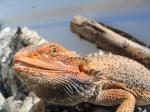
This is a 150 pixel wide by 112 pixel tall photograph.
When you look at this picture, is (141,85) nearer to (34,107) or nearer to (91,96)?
(91,96)

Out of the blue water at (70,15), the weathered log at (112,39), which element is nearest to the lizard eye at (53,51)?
the weathered log at (112,39)

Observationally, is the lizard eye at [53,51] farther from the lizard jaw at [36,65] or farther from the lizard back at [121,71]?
the lizard back at [121,71]

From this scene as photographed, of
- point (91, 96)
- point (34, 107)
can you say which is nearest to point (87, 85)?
point (91, 96)

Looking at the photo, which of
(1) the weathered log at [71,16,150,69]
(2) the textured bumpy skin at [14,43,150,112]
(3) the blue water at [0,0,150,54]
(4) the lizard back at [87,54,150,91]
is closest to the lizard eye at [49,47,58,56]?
(2) the textured bumpy skin at [14,43,150,112]

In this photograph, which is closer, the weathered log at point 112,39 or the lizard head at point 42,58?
the lizard head at point 42,58

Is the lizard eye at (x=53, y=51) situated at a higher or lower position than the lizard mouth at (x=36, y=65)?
higher

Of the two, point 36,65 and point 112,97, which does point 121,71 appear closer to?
point 112,97
